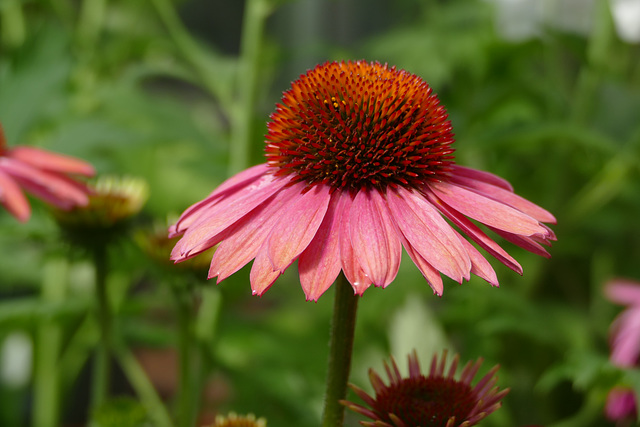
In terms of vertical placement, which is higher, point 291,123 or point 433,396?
point 291,123

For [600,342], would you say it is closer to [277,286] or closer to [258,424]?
[277,286]

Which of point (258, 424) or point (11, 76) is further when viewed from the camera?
point (11, 76)

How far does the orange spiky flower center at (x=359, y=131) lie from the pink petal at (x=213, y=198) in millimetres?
16

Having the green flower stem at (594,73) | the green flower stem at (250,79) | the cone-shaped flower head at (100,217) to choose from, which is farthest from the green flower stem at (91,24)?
the green flower stem at (594,73)

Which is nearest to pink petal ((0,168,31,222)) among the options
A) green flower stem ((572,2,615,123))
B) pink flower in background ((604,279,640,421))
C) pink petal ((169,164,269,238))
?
pink petal ((169,164,269,238))

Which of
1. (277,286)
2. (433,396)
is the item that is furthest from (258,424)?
(277,286)

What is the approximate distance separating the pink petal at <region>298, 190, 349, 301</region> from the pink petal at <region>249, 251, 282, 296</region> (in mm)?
13

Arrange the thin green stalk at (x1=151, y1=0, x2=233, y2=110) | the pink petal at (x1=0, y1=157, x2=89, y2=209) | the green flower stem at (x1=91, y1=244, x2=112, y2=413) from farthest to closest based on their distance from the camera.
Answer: the thin green stalk at (x1=151, y1=0, x2=233, y2=110) → the green flower stem at (x1=91, y1=244, x2=112, y2=413) → the pink petal at (x1=0, y1=157, x2=89, y2=209)

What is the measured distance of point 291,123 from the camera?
1.33 ft

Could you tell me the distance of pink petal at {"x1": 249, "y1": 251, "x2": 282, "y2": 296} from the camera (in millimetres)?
300

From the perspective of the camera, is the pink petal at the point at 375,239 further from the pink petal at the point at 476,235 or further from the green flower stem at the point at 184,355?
the green flower stem at the point at 184,355

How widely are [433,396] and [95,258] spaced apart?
42 cm

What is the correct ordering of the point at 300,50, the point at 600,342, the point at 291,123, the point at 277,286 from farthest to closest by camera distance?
the point at 277,286, the point at 600,342, the point at 300,50, the point at 291,123

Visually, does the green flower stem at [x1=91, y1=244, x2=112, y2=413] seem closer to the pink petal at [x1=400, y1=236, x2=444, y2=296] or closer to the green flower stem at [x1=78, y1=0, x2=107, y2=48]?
the pink petal at [x1=400, y1=236, x2=444, y2=296]
